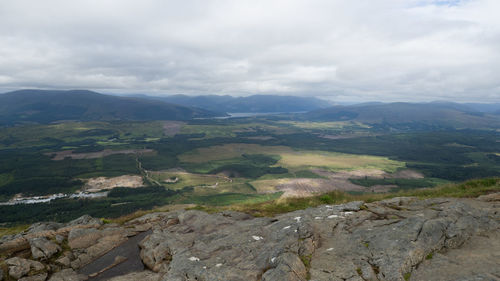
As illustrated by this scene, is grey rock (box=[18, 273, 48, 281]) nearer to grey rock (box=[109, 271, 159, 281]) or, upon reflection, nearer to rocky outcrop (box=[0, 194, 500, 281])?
rocky outcrop (box=[0, 194, 500, 281])

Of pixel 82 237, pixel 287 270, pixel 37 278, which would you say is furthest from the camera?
pixel 82 237

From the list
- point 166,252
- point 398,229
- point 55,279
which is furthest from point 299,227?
point 55,279

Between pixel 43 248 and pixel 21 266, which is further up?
pixel 21 266

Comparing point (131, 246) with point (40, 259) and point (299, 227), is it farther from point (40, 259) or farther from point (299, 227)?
point (299, 227)

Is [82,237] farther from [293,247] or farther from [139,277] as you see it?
[293,247]

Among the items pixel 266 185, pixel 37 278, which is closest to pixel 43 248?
pixel 37 278

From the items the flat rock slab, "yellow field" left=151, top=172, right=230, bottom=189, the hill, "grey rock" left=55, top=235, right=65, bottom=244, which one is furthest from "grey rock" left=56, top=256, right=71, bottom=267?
"yellow field" left=151, top=172, right=230, bottom=189
